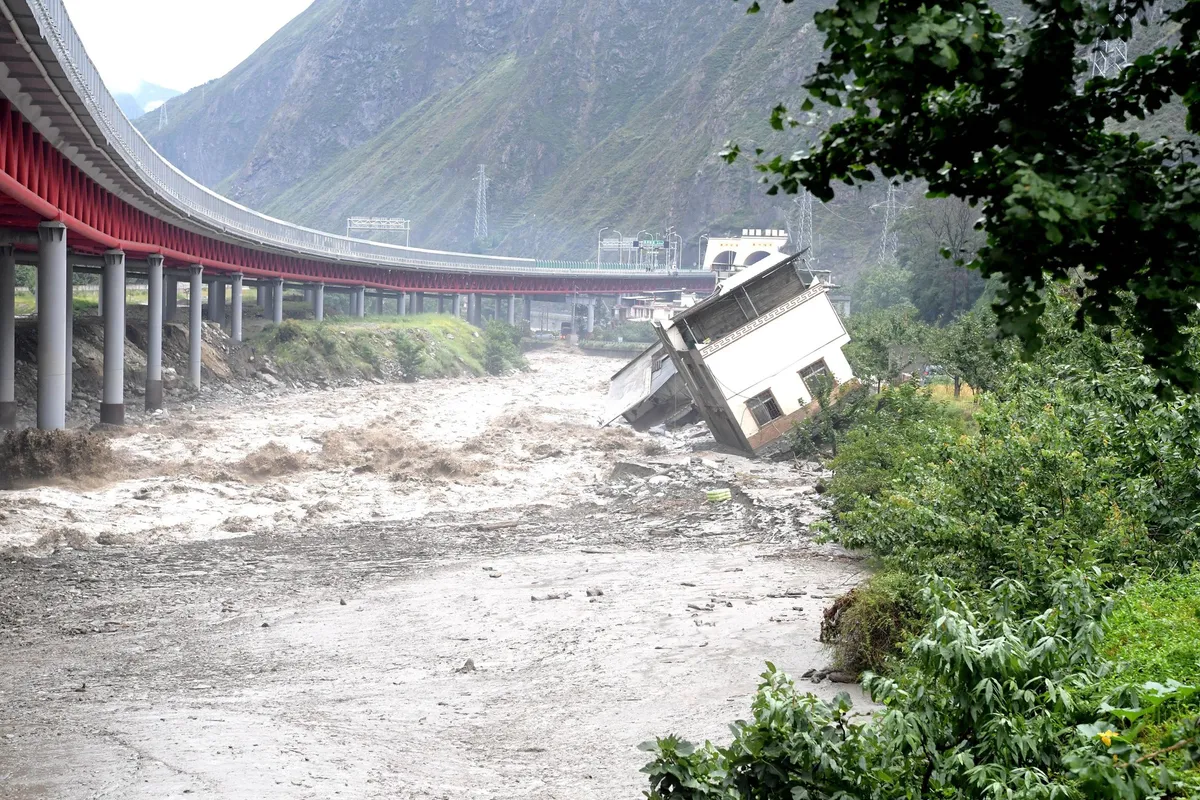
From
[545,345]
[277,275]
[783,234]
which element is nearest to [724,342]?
[277,275]

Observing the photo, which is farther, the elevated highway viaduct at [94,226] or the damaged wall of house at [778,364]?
the damaged wall of house at [778,364]

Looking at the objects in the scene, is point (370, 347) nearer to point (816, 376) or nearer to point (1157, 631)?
point (816, 376)

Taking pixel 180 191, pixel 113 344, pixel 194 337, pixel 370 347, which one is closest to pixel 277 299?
pixel 370 347

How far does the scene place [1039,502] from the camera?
14.4 metres

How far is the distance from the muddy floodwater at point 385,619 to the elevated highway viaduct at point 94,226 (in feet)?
20.6

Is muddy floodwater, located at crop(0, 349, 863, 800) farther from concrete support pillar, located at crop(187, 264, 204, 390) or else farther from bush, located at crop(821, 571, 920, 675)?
concrete support pillar, located at crop(187, 264, 204, 390)

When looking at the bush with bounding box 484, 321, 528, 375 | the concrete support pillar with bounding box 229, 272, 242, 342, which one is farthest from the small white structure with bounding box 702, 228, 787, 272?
the concrete support pillar with bounding box 229, 272, 242, 342

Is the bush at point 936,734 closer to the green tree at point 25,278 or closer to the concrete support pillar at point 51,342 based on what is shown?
the concrete support pillar at point 51,342

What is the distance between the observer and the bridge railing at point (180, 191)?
25609mm

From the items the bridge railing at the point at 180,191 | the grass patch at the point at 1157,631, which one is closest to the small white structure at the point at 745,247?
the bridge railing at the point at 180,191

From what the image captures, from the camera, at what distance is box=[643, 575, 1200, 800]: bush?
26.2ft

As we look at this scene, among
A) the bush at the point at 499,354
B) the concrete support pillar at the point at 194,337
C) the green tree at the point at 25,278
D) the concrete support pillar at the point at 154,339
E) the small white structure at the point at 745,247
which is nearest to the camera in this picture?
the concrete support pillar at the point at 154,339

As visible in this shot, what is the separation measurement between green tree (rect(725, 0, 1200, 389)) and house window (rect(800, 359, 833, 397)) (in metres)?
36.7

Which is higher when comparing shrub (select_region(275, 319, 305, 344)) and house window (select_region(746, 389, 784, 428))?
house window (select_region(746, 389, 784, 428))
